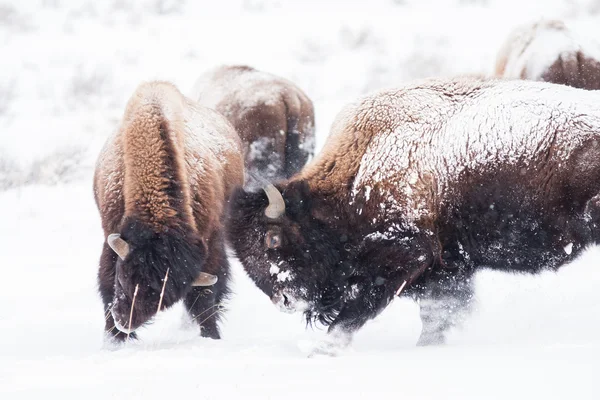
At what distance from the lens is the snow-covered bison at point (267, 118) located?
9.16 metres

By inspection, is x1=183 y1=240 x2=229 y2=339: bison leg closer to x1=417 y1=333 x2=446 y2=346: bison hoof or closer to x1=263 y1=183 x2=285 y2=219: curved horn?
x1=263 y1=183 x2=285 y2=219: curved horn

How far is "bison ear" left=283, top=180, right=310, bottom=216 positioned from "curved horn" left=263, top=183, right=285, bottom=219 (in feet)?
0.30

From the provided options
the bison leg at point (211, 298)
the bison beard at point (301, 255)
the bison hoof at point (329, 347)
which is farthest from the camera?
the bison leg at point (211, 298)

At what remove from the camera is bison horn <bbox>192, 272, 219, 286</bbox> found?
4.88 meters

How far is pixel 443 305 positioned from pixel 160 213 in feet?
6.62

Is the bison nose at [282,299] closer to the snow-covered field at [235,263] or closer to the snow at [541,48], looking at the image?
the snow-covered field at [235,263]

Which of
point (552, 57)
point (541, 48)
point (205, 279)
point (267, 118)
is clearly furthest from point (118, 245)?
point (541, 48)

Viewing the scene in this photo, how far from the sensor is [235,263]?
826 centimetres

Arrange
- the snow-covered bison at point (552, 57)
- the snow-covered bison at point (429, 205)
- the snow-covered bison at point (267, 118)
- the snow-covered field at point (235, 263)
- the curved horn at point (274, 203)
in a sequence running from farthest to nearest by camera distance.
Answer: the snow-covered bison at point (267, 118)
the snow-covered bison at point (552, 57)
the curved horn at point (274, 203)
the snow-covered bison at point (429, 205)
the snow-covered field at point (235, 263)

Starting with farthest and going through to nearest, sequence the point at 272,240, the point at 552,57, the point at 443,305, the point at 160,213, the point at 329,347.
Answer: the point at 552,57 < the point at 443,305 < the point at 272,240 < the point at 160,213 < the point at 329,347

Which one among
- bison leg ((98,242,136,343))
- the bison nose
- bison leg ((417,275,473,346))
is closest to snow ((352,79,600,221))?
bison leg ((417,275,473,346))

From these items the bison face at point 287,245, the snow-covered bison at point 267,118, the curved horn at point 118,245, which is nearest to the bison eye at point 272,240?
the bison face at point 287,245

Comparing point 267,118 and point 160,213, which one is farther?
point 267,118

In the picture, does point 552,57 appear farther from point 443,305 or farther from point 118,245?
point 118,245
